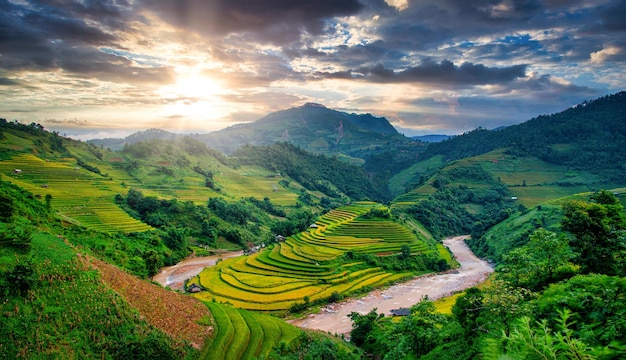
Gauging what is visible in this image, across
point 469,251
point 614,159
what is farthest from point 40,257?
point 614,159

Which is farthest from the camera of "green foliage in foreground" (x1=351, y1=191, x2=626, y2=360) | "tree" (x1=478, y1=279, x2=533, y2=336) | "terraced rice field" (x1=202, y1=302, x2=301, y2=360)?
"terraced rice field" (x1=202, y1=302, x2=301, y2=360)

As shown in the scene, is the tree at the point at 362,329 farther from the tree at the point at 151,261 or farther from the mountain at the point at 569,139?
the mountain at the point at 569,139

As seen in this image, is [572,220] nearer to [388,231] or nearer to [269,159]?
[388,231]

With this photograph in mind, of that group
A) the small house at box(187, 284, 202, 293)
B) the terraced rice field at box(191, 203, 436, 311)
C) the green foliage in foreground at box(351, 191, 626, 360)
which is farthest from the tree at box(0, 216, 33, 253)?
the small house at box(187, 284, 202, 293)

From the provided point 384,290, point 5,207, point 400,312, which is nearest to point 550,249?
point 400,312

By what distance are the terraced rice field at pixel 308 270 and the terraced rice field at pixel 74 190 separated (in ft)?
53.0

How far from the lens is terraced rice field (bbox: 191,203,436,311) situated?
34.9m

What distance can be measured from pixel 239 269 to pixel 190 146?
79.4 m

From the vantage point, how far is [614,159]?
103438 mm

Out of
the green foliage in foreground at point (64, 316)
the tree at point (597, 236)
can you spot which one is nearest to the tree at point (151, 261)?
the green foliage in foreground at point (64, 316)

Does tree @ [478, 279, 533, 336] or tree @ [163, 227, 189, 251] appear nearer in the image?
tree @ [478, 279, 533, 336]

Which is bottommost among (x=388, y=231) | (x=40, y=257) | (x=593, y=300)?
(x=388, y=231)

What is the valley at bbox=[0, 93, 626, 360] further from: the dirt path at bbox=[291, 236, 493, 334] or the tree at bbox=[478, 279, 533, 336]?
the dirt path at bbox=[291, 236, 493, 334]

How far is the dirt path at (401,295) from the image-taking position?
31.2m
